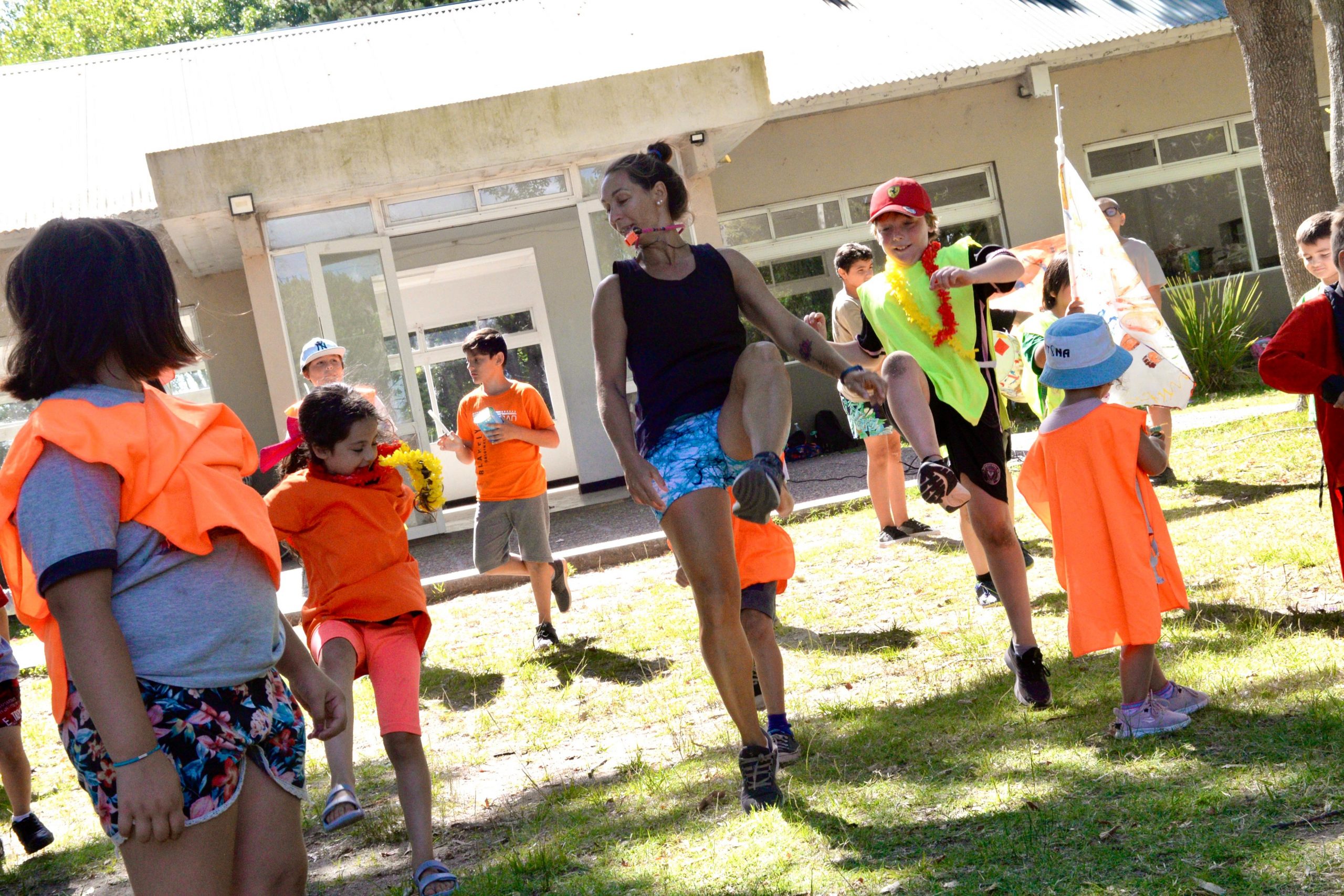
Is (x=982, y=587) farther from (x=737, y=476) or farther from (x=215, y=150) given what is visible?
(x=215, y=150)

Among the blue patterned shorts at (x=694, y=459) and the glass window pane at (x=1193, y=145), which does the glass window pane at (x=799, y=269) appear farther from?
the blue patterned shorts at (x=694, y=459)

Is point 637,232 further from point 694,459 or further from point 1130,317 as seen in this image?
point 1130,317

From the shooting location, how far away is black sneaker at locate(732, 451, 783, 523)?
3471 mm

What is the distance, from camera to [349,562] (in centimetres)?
402

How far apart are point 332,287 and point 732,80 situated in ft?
14.5

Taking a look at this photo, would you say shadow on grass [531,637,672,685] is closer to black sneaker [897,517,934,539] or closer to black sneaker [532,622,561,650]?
black sneaker [532,622,561,650]

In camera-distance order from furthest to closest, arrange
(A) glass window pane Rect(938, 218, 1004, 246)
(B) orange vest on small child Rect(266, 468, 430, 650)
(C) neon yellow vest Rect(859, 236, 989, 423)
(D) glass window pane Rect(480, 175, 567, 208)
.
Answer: (A) glass window pane Rect(938, 218, 1004, 246)
(D) glass window pane Rect(480, 175, 567, 208)
(C) neon yellow vest Rect(859, 236, 989, 423)
(B) orange vest on small child Rect(266, 468, 430, 650)

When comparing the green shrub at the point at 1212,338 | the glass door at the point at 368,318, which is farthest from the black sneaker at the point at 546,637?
the green shrub at the point at 1212,338

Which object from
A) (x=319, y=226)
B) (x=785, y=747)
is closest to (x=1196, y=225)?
(x=319, y=226)

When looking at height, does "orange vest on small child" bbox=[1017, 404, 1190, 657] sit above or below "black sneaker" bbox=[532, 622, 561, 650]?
above

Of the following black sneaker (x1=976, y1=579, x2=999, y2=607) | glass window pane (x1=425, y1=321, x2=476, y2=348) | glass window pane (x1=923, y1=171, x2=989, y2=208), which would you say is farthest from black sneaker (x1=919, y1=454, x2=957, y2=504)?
glass window pane (x1=425, y1=321, x2=476, y2=348)

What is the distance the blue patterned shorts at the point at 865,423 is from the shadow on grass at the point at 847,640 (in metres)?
1.86

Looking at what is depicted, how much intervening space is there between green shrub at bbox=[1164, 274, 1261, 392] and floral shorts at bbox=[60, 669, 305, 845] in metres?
13.0

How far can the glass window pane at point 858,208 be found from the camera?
15.7m
